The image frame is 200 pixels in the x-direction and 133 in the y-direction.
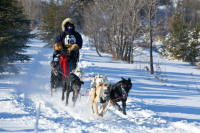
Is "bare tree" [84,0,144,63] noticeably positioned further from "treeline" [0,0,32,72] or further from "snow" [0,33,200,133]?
"snow" [0,33,200,133]

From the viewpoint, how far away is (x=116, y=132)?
5.16 meters

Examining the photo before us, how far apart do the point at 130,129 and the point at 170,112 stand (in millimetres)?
2531

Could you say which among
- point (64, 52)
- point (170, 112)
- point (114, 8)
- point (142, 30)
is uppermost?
point (114, 8)

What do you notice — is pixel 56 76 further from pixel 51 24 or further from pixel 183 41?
pixel 51 24

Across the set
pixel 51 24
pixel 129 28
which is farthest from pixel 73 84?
pixel 51 24

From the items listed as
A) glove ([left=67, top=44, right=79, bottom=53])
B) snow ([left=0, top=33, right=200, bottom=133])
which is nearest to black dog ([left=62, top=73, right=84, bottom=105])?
snow ([left=0, top=33, right=200, bottom=133])

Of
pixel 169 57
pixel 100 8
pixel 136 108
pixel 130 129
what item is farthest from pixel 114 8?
pixel 130 129

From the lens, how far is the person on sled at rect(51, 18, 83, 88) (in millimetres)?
8656

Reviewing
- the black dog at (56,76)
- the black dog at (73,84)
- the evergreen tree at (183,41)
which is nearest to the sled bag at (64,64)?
the black dog at (56,76)

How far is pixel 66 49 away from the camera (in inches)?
356

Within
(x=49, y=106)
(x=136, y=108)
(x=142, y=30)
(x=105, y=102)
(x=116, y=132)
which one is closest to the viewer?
(x=116, y=132)

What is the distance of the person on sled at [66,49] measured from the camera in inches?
341

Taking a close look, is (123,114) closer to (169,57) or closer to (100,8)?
(100,8)

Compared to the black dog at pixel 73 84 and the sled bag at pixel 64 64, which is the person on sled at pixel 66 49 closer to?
the sled bag at pixel 64 64
